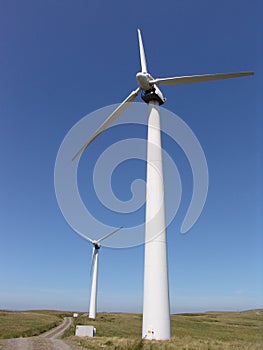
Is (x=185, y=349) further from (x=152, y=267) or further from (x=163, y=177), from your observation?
(x=163, y=177)

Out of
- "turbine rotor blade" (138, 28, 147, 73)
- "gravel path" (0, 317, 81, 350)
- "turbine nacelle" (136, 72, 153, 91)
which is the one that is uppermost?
"turbine rotor blade" (138, 28, 147, 73)

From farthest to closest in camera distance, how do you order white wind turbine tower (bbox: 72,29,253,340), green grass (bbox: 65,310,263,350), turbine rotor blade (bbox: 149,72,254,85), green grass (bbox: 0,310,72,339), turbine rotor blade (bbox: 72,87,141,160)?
green grass (bbox: 0,310,72,339) → turbine rotor blade (bbox: 72,87,141,160) → turbine rotor blade (bbox: 149,72,254,85) → white wind turbine tower (bbox: 72,29,253,340) → green grass (bbox: 65,310,263,350)

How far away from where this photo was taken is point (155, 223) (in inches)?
930

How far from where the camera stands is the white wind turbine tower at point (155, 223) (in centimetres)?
2145

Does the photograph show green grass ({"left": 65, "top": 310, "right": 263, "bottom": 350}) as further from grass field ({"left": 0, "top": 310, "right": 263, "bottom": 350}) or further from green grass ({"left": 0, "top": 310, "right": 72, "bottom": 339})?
green grass ({"left": 0, "top": 310, "right": 72, "bottom": 339})

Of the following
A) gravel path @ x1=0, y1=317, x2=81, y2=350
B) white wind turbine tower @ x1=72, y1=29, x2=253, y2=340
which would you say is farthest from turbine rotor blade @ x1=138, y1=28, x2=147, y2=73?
gravel path @ x1=0, y1=317, x2=81, y2=350

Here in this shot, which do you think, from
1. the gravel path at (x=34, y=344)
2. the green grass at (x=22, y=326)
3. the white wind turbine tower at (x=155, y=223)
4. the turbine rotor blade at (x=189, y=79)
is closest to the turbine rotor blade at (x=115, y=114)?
the white wind turbine tower at (x=155, y=223)

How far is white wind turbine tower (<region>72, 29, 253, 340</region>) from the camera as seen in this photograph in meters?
21.5

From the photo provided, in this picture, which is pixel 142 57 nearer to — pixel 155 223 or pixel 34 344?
pixel 155 223

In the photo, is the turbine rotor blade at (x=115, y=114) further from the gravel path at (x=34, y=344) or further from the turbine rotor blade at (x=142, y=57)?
the gravel path at (x=34, y=344)

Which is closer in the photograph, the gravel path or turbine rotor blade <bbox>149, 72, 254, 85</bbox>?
the gravel path

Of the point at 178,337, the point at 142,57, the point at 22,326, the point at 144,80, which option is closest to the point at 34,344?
the point at 178,337

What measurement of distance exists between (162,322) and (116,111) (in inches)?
783

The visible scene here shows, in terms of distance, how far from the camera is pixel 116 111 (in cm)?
3148
